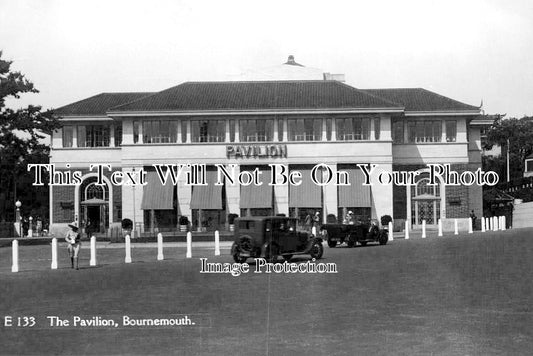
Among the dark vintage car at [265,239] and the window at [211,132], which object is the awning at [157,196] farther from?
the dark vintage car at [265,239]

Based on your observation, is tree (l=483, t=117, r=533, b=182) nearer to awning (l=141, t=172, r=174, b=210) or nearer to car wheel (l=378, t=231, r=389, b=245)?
awning (l=141, t=172, r=174, b=210)

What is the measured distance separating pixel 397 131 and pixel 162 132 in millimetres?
17861

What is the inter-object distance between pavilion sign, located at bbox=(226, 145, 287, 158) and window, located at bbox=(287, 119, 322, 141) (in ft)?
4.09

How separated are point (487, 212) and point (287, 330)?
6355 centimetres

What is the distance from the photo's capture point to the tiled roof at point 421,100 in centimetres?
6391

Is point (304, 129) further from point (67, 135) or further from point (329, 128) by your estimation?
point (67, 135)

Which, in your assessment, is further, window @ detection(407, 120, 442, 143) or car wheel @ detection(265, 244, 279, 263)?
window @ detection(407, 120, 442, 143)

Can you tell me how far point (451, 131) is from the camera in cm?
6444

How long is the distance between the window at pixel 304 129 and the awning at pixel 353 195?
355cm

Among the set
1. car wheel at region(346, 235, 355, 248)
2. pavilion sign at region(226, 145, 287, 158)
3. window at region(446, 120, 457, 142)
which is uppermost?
window at region(446, 120, 457, 142)

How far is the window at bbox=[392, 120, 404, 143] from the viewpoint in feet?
213

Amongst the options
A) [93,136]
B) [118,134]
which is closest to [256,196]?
[118,134]

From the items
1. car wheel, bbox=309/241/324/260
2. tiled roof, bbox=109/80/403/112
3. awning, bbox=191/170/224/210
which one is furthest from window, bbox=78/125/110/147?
car wheel, bbox=309/241/324/260

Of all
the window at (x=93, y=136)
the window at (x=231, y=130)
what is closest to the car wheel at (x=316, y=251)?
the window at (x=231, y=130)
